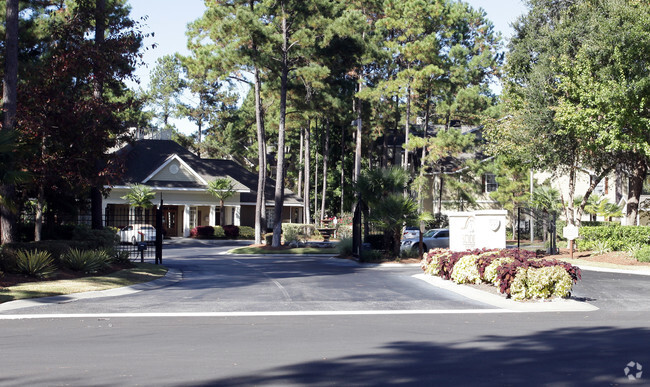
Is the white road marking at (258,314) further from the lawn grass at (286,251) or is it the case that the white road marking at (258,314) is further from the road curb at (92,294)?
the lawn grass at (286,251)

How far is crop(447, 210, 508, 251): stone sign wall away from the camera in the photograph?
798 inches

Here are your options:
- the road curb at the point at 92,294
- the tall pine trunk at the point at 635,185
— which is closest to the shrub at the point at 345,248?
the road curb at the point at 92,294

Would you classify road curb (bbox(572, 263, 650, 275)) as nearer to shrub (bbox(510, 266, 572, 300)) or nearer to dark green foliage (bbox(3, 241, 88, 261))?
shrub (bbox(510, 266, 572, 300))

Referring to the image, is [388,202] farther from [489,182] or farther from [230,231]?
[489,182]

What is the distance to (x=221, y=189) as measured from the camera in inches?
1962

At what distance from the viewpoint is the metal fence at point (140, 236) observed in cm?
2377

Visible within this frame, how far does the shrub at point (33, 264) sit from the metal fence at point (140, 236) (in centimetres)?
537

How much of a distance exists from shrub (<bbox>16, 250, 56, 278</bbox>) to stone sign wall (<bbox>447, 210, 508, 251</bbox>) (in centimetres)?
1341

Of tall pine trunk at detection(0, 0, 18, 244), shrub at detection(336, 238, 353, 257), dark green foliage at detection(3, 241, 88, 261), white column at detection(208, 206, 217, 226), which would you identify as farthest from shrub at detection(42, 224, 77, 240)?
white column at detection(208, 206, 217, 226)

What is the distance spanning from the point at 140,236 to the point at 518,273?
28.3 m

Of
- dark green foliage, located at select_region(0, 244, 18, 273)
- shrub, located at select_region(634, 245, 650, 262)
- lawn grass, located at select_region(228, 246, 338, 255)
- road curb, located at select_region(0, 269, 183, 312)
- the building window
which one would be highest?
the building window

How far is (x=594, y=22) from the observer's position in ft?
84.1

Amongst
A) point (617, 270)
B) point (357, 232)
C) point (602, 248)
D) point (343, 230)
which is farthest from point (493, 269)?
point (343, 230)

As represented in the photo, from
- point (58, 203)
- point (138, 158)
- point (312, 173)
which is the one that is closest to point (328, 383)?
point (58, 203)
